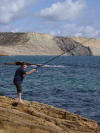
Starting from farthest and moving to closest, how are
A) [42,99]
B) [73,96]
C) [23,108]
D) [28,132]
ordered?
[73,96] < [42,99] < [23,108] < [28,132]

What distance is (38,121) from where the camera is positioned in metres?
8.53

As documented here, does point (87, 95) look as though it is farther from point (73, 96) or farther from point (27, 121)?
point (27, 121)

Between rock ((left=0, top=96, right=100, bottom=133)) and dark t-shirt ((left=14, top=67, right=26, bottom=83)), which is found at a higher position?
dark t-shirt ((left=14, top=67, right=26, bottom=83))

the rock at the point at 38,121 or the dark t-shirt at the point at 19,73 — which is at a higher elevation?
the dark t-shirt at the point at 19,73

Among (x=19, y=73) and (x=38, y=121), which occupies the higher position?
(x=19, y=73)

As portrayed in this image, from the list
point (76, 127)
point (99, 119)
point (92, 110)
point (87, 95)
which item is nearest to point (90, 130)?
point (76, 127)

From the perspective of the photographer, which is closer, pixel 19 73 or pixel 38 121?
pixel 38 121

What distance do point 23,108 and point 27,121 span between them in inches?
67.5

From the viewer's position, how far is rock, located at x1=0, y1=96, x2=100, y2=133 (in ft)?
25.1

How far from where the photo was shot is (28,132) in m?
7.63

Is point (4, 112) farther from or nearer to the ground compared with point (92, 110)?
farther from the ground

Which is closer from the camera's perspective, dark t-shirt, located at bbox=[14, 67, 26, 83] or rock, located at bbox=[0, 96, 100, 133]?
rock, located at bbox=[0, 96, 100, 133]

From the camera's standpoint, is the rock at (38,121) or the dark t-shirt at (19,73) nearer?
the rock at (38,121)

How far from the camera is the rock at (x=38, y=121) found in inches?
301
